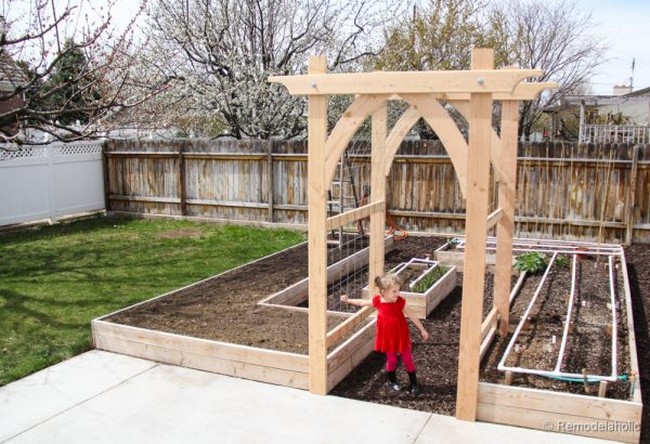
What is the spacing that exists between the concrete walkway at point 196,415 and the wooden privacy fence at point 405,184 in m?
5.78

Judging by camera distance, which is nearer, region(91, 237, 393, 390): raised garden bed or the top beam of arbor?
the top beam of arbor

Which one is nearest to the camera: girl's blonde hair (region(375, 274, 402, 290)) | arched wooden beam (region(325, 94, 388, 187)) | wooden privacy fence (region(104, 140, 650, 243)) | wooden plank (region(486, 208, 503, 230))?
arched wooden beam (region(325, 94, 388, 187))

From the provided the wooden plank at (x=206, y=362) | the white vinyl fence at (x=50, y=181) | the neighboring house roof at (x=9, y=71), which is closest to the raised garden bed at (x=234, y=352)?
the wooden plank at (x=206, y=362)

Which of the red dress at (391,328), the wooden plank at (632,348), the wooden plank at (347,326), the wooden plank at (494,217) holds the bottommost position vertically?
the wooden plank at (632,348)

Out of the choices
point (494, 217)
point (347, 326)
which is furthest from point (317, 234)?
point (494, 217)

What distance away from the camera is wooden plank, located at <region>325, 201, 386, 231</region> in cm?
531

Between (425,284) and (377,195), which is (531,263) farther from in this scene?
(377,195)

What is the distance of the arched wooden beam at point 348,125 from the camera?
487cm

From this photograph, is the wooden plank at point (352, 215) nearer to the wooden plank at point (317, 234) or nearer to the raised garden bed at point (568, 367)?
the wooden plank at point (317, 234)

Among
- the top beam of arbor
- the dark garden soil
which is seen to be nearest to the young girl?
the dark garden soil

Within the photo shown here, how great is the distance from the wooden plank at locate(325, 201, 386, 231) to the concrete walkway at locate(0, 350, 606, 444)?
1481mm

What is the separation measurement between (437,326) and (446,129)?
117 inches

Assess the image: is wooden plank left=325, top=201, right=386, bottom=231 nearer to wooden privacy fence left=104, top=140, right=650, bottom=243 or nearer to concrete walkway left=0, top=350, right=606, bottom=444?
concrete walkway left=0, top=350, right=606, bottom=444

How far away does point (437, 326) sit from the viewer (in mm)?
6918
